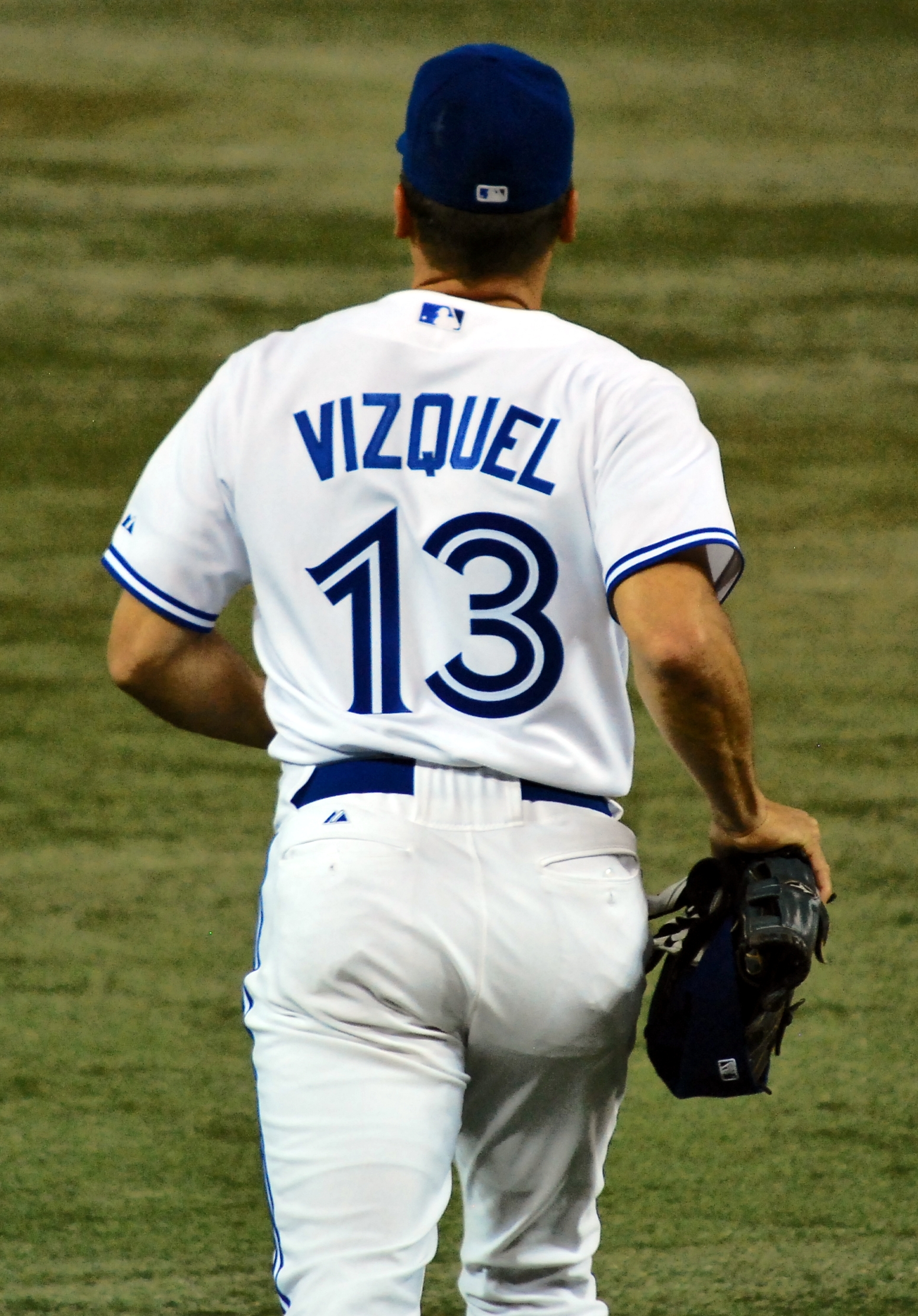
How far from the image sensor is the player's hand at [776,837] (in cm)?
181

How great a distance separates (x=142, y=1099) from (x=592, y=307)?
4.59 metres

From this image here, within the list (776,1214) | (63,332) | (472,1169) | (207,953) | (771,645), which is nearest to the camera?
(472,1169)

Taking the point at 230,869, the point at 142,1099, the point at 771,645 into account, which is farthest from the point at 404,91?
the point at 142,1099

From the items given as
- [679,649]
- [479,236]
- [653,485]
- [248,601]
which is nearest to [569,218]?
[479,236]

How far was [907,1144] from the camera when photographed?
3.07 metres

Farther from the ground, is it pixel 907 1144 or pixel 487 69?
pixel 487 69

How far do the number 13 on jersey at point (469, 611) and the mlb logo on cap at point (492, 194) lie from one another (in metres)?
0.31

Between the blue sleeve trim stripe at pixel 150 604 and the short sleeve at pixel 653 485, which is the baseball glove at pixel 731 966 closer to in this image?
the short sleeve at pixel 653 485

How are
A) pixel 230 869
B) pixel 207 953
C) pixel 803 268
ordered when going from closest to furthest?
pixel 207 953, pixel 230 869, pixel 803 268

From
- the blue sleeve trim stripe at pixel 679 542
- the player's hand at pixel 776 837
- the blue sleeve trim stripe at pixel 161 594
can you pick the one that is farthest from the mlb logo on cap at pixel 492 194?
the player's hand at pixel 776 837

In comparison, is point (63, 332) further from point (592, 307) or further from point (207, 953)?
point (207, 953)

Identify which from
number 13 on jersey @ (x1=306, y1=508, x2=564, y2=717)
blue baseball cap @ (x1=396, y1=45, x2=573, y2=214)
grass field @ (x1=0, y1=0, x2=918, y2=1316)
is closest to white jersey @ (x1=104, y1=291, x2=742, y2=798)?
number 13 on jersey @ (x1=306, y1=508, x2=564, y2=717)

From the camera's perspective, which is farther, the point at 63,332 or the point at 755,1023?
the point at 63,332

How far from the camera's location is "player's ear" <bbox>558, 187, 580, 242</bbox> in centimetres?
181
